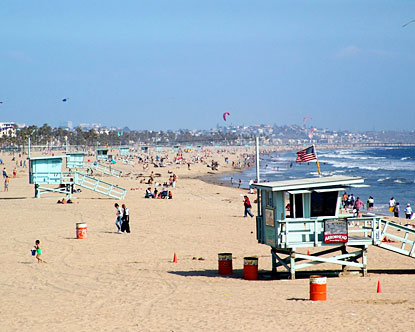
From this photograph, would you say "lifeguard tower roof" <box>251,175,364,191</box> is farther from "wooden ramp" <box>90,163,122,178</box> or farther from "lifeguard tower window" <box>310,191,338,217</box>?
"wooden ramp" <box>90,163,122,178</box>

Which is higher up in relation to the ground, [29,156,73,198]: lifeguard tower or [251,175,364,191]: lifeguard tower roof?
[251,175,364,191]: lifeguard tower roof

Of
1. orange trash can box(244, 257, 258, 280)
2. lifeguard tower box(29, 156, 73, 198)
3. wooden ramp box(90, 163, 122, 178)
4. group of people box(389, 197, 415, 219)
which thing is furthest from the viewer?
wooden ramp box(90, 163, 122, 178)

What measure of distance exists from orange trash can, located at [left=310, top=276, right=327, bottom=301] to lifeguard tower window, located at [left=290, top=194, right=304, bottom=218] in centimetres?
336

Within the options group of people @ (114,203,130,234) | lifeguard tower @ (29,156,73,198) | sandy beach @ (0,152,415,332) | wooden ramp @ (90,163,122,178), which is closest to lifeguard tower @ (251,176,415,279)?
sandy beach @ (0,152,415,332)

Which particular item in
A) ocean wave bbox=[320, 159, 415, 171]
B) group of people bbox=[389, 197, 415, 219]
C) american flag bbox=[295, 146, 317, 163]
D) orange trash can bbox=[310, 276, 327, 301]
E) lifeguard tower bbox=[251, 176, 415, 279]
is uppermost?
american flag bbox=[295, 146, 317, 163]

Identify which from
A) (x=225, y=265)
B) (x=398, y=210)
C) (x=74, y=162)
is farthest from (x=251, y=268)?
(x=74, y=162)

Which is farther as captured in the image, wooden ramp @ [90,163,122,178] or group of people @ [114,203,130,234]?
wooden ramp @ [90,163,122,178]

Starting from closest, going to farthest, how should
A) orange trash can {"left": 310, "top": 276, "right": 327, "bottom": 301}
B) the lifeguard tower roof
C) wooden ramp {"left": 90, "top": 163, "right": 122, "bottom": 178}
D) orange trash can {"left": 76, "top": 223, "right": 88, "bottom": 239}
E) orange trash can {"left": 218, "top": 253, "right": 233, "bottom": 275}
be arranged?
orange trash can {"left": 310, "top": 276, "right": 327, "bottom": 301} → the lifeguard tower roof → orange trash can {"left": 218, "top": 253, "right": 233, "bottom": 275} → orange trash can {"left": 76, "top": 223, "right": 88, "bottom": 239} → wooden ramp {"left": 90, "top": 163, "right": 122, "bottom": 178}

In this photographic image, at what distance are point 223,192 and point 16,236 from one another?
29.0m

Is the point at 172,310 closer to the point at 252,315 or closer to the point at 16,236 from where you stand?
the point at 252,315

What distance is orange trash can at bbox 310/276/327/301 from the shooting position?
1342cm

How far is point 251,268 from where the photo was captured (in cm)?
1666

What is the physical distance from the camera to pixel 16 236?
2411cm

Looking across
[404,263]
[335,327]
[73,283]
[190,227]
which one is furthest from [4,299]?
[190,227]
